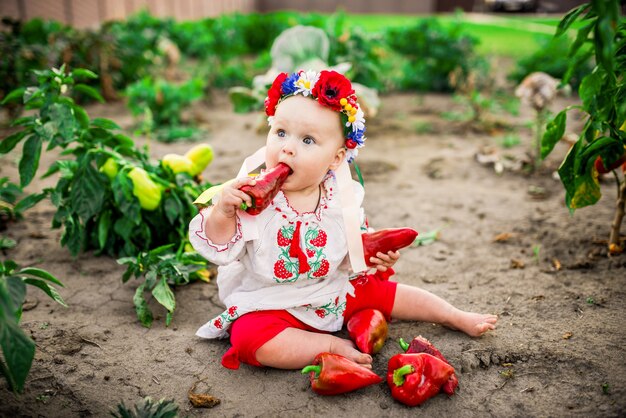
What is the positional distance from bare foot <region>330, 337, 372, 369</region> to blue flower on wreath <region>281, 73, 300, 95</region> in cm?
96

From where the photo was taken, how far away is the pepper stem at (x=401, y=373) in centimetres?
192

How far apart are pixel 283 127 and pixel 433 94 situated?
5.56 metres

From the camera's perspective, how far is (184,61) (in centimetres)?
945

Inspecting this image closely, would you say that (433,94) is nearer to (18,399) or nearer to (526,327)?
(526,327)

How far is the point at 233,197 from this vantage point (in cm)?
190

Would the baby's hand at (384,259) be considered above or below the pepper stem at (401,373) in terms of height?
above

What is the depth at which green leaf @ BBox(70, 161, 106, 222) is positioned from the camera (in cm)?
267

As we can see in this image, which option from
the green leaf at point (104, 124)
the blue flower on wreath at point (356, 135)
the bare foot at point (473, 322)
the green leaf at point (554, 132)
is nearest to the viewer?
the blue flower on wreath at point (356, 135)

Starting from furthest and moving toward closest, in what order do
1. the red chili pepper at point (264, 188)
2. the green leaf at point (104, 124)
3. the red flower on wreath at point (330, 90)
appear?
the green leaf at point (104, 124)
the red flower on wreath at point (330, 90)
the red chili pepper at point (264, 188)

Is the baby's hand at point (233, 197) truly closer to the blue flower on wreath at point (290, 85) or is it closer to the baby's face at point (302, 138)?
the baby's face at point (302, 138)

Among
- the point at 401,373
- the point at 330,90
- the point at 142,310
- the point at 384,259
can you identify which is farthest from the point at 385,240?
the point at 142,310

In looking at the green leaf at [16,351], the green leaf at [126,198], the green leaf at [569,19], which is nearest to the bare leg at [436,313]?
the green leaf at [569,19]

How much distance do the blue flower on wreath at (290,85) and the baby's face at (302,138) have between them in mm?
26

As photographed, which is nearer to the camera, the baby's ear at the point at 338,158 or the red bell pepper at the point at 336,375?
the red bell pepper at the point at 336,375
